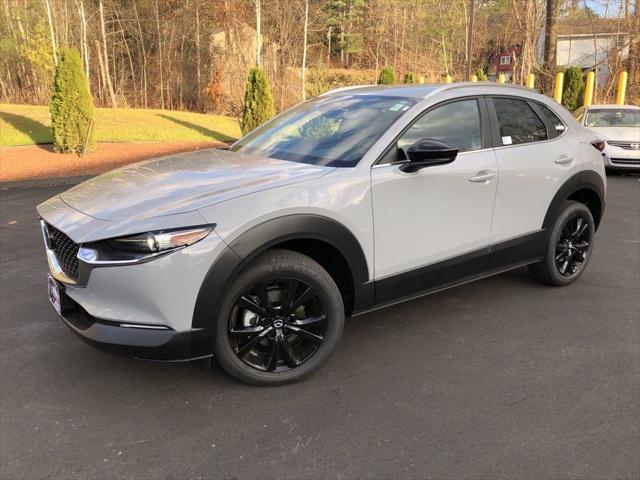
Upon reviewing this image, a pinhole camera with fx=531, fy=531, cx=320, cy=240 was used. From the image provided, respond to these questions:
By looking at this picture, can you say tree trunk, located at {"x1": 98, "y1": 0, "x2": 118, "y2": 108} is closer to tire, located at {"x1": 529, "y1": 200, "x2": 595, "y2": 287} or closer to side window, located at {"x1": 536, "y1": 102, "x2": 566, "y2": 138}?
side window, located at {"x1": 536, "y1": 102, "x2": 566, "y2": 138}

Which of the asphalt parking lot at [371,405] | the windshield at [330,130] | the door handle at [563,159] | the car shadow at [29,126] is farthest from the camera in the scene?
the car shadow at [29,126]

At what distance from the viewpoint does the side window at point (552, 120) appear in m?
4.36

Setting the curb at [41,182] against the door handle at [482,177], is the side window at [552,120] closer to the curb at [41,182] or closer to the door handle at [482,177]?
the door handle at [482,177]

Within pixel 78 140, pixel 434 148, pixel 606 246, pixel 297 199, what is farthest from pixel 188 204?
pixel 78 140

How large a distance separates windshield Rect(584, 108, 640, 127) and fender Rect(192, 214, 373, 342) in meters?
10.9

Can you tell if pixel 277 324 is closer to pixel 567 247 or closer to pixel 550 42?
pixel 567 247

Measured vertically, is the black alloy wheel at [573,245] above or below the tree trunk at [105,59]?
below

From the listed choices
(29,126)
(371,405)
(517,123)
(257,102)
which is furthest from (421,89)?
(29,126)

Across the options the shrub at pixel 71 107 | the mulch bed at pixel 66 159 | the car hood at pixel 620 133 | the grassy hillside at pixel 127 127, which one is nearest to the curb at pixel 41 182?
the mulch bed at pixel 66 159

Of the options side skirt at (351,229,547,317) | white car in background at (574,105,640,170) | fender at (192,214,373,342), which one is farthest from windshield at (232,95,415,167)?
white car in background at (574,105,640,170)

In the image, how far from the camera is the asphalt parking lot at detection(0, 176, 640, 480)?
245cm

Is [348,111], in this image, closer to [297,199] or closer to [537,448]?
[297,199]

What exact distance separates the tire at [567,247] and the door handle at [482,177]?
99 cm

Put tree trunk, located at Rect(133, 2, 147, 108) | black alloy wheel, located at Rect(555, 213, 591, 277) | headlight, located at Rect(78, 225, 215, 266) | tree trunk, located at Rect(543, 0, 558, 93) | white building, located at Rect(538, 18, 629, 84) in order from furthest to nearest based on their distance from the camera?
1. tree trunk, located at Rect(133, 2, 147, 108)
2. white building, located at Rect(538, 18, 629, 84)
3. tree trunk, located at Rect(543, 0, 558, 93)
4. black alloy wheel, located at Rect(555, 213, 591, 277)
5. headlight, located at Rect(78, 225, 215, 266)
